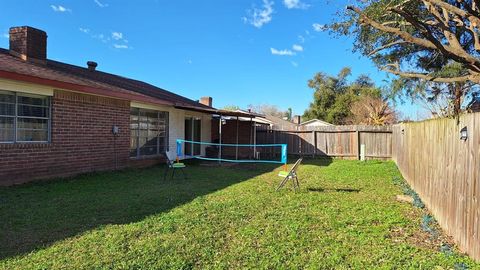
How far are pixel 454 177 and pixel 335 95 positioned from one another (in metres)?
42.6

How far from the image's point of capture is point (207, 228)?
218 inches

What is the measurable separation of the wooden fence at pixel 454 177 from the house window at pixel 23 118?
9191 mm

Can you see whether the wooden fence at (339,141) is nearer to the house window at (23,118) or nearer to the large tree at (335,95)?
the house window at (23,118)

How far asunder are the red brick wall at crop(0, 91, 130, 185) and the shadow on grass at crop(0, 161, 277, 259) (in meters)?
0.49

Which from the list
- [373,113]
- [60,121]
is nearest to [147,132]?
[60,121]

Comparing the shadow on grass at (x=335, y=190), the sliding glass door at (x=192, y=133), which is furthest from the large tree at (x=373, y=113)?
the shadow on grass at (x=335, y=190)

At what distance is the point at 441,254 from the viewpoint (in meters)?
4.42

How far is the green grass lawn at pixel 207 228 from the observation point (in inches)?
167

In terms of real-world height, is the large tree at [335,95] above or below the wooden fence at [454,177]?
above

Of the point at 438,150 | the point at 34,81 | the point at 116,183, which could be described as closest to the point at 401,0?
the point at 438,150

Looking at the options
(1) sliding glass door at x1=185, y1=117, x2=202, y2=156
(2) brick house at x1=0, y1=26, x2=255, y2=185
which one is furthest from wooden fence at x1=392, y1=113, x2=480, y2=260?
(1) sliding glass door at x1=185, y1=117, x2=202, y2=156

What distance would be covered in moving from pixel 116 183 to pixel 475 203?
804cm

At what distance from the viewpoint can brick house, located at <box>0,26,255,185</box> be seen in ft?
→ 29.2

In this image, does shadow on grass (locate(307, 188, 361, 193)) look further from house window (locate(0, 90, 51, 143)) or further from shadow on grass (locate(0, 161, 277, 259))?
house window (locate(0, 90, 51, 143))
